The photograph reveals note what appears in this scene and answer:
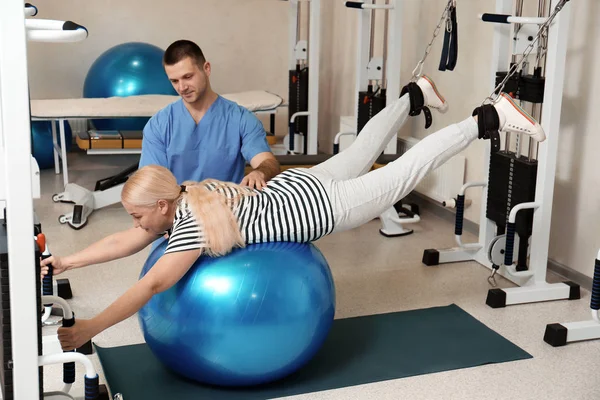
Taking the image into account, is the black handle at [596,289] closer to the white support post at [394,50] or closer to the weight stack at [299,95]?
the white support post at [394,50]

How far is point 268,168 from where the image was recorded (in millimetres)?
2996

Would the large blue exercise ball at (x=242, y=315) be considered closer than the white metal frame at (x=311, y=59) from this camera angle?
Yes

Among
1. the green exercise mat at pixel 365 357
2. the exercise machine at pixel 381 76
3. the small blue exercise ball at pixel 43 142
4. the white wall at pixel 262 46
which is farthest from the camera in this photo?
the small blue exercise ball at pixel 43 142

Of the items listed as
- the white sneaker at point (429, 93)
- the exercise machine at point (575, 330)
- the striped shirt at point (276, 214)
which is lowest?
the exercise machine at point (575, 330)

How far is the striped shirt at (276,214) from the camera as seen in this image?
240 cm

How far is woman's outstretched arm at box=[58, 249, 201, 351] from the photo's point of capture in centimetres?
214

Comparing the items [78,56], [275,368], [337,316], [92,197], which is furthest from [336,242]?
[78,56]

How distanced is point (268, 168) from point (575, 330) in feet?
4.33

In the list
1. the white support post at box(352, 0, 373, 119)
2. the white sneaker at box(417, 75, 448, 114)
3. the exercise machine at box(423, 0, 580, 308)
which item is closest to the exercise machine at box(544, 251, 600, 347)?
the exercise machine at box(423, 0, 580, 308)

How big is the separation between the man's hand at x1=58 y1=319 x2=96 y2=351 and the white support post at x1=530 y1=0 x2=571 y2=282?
6.66 feet

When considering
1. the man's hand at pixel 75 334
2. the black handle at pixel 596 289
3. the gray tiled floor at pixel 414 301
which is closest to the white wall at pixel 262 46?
the gray tiled floor at pixel 414 301

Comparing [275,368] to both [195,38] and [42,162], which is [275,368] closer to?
[42,162]

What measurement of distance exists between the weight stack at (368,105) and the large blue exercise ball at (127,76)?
1.72 m

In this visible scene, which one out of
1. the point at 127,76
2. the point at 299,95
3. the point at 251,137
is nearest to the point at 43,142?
the point at 127,76
